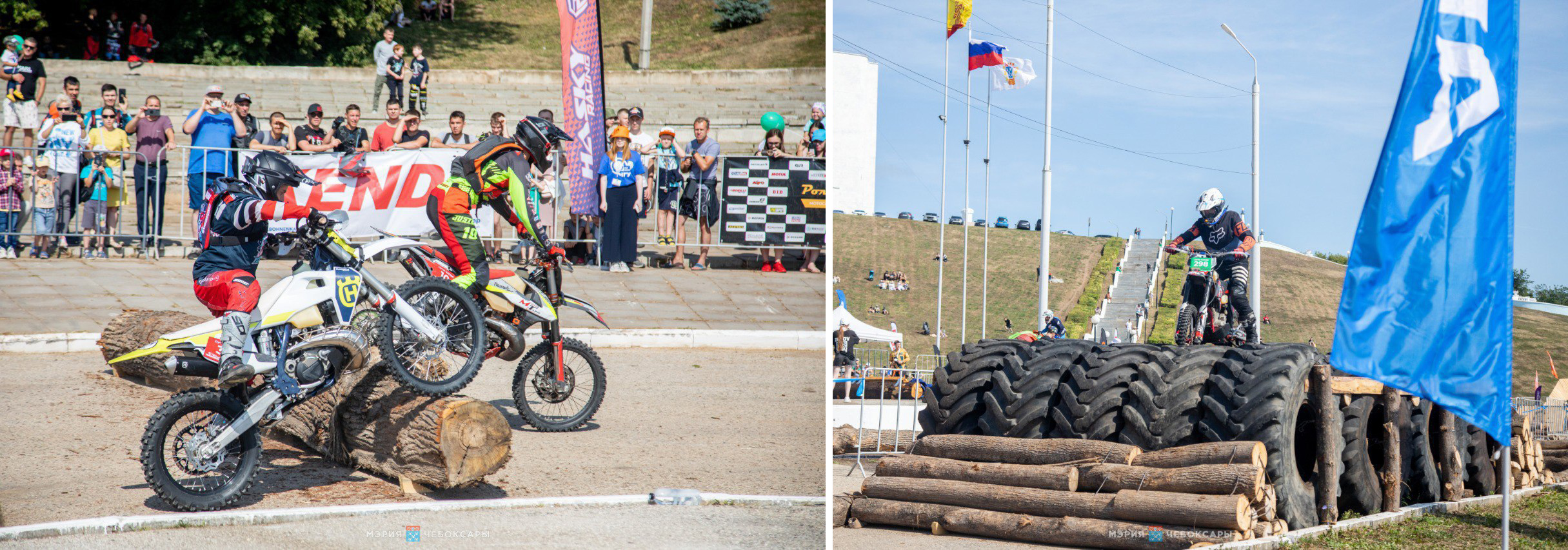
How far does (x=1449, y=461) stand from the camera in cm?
836

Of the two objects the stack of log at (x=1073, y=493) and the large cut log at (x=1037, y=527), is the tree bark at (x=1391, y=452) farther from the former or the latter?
the large cut log at (x=1037, y=527)

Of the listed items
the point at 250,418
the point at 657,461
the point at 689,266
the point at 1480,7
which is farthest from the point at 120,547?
the point at 689,266

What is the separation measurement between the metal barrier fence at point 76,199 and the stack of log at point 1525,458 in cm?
1424

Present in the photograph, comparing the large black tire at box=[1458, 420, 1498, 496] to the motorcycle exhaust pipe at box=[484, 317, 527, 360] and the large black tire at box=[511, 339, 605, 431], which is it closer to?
the large black tire at box=[511, 339, 605, 431]

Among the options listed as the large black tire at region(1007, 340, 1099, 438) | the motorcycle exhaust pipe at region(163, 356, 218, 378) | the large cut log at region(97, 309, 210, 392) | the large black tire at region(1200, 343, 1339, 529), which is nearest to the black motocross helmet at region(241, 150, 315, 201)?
the motorcycle exhaust pipe at region(163, 356, 218, 378)

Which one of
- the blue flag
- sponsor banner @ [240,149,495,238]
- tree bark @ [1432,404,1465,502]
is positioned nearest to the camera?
the blue flag

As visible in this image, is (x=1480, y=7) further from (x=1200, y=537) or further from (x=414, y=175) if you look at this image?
(x=414, y=175)

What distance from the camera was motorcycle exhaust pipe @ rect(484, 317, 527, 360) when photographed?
24.2ft

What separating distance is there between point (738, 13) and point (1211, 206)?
Result: 3432 centimetres

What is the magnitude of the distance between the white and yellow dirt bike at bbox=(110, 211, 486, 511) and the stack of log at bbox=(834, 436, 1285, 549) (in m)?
2.62

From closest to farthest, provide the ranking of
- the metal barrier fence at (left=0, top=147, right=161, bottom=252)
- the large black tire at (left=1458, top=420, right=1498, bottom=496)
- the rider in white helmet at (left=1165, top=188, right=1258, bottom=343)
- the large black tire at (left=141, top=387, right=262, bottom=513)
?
the large black tire at (left=141, top=387, right=262, bottom=513)
the large black tire at (left=1458, top=420, right=1498, bottom=496)
the rider in white helmet at (left=1165, top=188, right=1258, bottom=343)
the metal barrier fence at (left=0, top=147, right=161, bottom=252)

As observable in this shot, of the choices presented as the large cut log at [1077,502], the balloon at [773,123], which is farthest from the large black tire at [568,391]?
the balloon at [773,123]

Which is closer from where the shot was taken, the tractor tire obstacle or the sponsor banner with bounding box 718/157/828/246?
the tractor tire obstacle

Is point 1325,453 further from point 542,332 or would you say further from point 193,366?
point 193,366
